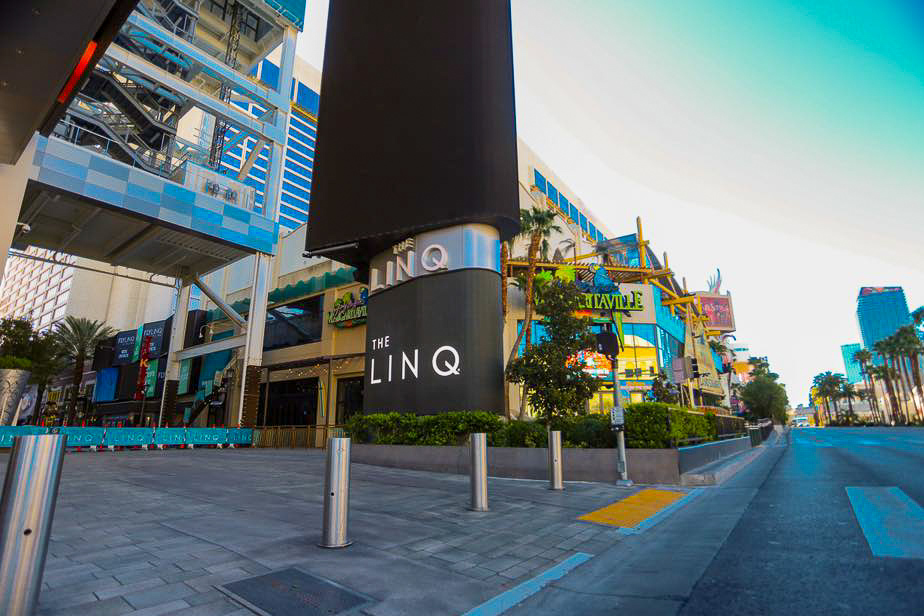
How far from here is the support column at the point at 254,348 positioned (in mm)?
31016

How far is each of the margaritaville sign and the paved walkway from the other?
26182 millimetres

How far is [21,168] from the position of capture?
7.47 metres

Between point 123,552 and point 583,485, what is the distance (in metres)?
8.46

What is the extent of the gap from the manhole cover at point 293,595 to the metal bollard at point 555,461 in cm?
657

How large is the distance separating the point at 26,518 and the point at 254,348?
105 feet

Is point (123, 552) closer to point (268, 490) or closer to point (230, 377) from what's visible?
point (268, 490)

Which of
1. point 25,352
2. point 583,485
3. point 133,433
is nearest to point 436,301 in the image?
point 583,485

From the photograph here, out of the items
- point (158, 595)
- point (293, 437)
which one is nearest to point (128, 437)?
point (293, 437)

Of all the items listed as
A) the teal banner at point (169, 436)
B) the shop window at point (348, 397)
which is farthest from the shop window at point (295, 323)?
the teal banner at point (169, 436)

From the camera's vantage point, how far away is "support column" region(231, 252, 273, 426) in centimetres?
3102

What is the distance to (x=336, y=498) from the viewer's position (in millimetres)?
4777

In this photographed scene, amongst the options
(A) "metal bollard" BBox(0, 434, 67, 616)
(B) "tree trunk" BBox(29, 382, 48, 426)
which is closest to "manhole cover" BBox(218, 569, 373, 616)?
(A) "metal bollard" BBox(0, 434, 67, 616)

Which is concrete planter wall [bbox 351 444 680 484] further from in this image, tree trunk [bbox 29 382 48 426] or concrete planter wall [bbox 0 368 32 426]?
tree trunk [bbox 29 382 48 426]

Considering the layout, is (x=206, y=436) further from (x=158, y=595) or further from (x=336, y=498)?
(x=158, y=595)
